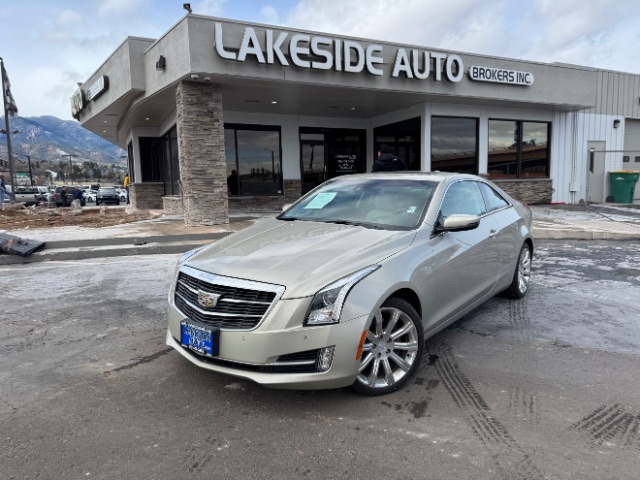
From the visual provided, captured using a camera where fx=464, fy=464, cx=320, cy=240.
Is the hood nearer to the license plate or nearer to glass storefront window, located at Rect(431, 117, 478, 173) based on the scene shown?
the license plate

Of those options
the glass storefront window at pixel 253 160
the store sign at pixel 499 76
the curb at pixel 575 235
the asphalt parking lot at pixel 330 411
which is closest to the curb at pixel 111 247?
the asphalt parking lot at pixel 330 411

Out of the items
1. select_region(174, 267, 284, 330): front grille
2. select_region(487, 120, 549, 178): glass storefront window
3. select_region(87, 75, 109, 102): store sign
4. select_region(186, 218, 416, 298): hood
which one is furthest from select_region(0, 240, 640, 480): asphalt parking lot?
select_region(487, 120, 549, 178): glass storefront window

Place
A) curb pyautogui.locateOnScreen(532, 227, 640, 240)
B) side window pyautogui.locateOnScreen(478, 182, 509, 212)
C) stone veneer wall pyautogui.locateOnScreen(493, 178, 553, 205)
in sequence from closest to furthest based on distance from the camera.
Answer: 1. side window pyautogui.locateOnScreen(478, 182, 509, 212)
2. curb pyautogui.locateOnScreen(532, 227, 640, 240)
3. stone veneer wall pyautogui.locateOnScreen(493, 178, 553, 205)

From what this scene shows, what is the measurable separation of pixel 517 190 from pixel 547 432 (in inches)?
639

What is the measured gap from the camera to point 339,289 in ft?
9.56

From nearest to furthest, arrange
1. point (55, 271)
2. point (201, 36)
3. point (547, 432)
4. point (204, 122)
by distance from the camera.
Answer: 1. point (547, 432)
2. point (55, 271)
3. point (201, 36)
4. point (204, 122)

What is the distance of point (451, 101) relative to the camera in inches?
604

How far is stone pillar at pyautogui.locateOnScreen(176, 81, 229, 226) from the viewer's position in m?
11.5

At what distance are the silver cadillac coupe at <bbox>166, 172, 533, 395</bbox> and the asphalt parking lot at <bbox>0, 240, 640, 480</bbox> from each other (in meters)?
0.29

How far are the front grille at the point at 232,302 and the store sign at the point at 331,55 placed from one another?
8.68m

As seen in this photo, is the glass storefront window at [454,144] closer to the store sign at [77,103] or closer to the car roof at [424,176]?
the car roof at [424,176]

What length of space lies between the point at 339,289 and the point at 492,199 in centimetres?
306

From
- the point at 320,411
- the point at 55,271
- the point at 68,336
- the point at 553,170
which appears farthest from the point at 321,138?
the point at 320,411

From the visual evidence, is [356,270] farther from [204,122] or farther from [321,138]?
[321,138]
